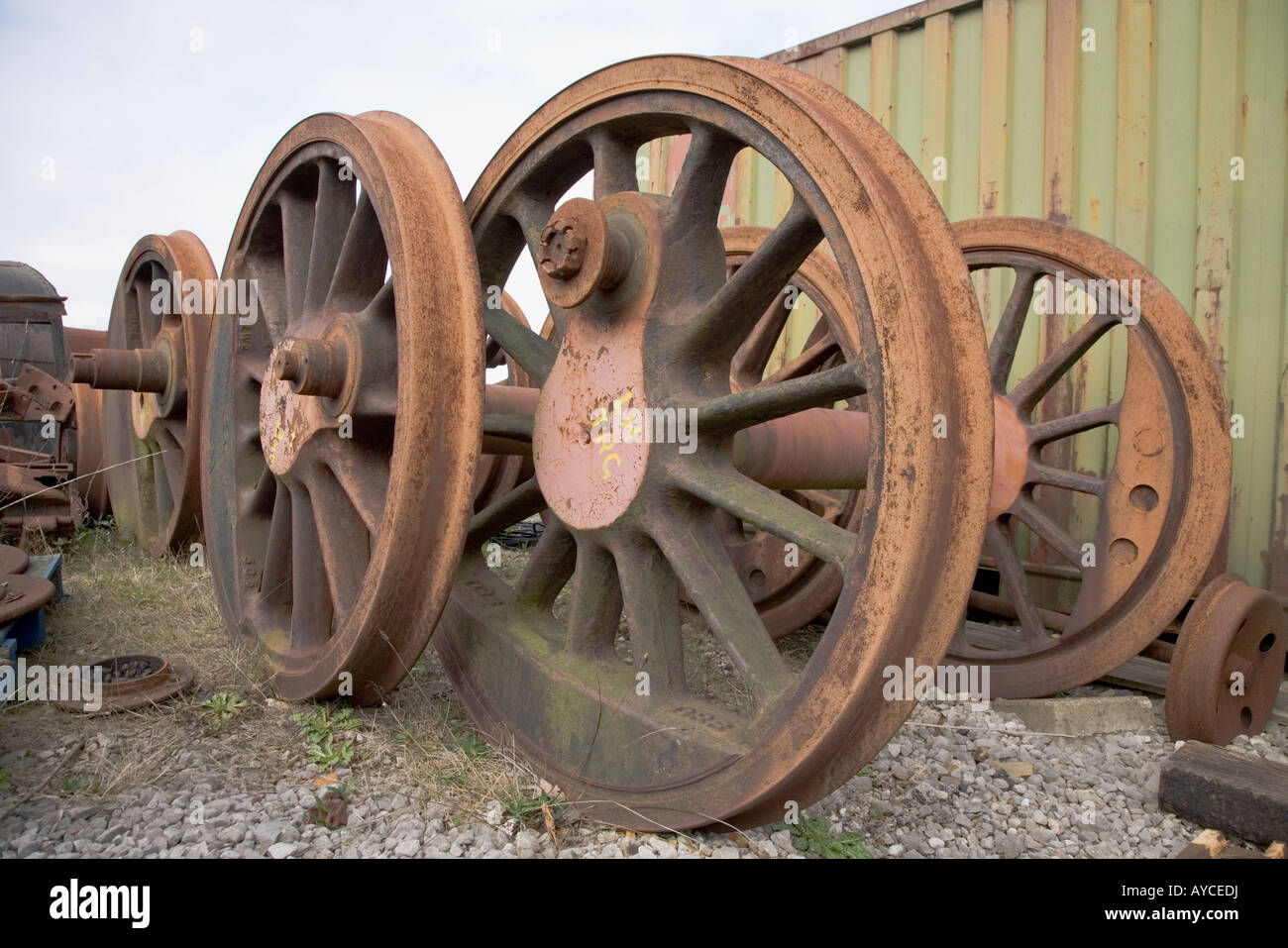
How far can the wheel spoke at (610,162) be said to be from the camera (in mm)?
2143

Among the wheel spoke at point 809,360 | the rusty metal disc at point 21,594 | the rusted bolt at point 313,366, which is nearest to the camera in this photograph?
the rusted bolt at point 313,366

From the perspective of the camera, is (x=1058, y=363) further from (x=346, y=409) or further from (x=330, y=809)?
(x=330, y=809)

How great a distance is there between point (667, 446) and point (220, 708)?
1.38 meters

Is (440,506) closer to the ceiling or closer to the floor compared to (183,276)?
closer to the floor

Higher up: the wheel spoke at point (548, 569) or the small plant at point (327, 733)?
the wheel spoke at point (548, 569)

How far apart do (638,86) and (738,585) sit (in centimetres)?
109

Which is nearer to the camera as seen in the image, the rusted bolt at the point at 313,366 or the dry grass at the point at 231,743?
the dry grass at the point at 231,743

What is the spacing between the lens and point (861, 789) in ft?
6.75

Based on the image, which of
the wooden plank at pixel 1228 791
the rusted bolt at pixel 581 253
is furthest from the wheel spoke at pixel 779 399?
the wooden plank at pixel 1228 791

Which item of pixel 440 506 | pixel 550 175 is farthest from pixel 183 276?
pixel 440 506

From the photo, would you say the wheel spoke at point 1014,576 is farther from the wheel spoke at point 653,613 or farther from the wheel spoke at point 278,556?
the wheel spoke at point 278,556

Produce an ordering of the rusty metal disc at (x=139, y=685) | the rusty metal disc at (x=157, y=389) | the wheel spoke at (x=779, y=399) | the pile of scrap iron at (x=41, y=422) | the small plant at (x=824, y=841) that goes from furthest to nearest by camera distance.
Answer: the pile of scrap iron at (x=41, y=422)
the rusty metal disc at (x=157, y=389)
the rusty metal disc at (x=139, y=685)
the small plant at (x=824, y=841)
the wheel spoke at (x=779, y=399)

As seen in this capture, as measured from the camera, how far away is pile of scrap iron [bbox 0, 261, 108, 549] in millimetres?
4398

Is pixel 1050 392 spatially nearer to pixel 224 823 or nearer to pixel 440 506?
pixel 440 506
